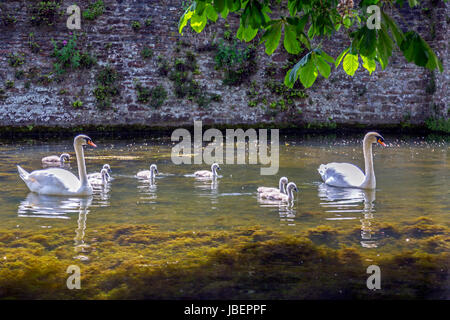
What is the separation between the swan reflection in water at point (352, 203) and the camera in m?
5.49

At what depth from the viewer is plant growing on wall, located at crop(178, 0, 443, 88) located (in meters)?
2.53

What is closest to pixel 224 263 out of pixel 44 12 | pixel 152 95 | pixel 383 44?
pixel 383 44

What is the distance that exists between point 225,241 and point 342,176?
3.73 metres

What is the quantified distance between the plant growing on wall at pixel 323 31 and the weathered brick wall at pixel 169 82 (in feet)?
45.3

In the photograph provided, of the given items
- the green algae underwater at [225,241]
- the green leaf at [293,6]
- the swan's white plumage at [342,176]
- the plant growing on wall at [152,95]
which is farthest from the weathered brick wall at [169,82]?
the green leaf at [293,6]

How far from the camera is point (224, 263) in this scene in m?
4.50

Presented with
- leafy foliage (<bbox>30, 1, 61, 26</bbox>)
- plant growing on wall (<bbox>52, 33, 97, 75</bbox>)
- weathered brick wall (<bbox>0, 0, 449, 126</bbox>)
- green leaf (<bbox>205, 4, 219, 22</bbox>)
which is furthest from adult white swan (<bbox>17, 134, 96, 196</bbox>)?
leafy foliage (<bbox>30, 1, 61, 26</bbox>)

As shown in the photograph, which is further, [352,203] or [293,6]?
[352,203]

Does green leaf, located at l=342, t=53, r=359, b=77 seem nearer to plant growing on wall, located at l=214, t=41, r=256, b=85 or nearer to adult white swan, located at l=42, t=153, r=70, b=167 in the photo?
adult white swan, located at l=42, t=153, r=70, b=167

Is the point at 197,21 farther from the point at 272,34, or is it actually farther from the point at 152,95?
the point at 152,95

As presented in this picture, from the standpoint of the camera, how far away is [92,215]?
6352 mm

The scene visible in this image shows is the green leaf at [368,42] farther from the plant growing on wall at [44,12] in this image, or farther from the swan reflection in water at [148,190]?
the plant growing on wall at [44,12]
